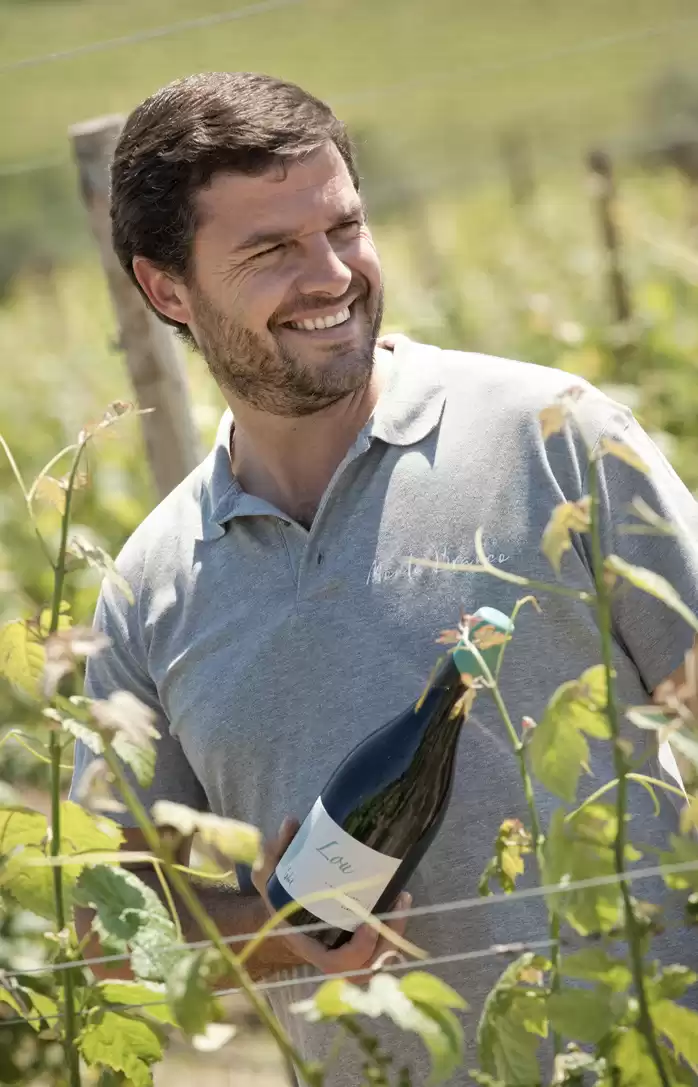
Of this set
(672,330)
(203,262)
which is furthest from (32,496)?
(672,330)

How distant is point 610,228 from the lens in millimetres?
4340

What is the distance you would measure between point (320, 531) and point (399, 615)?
0.14 meters

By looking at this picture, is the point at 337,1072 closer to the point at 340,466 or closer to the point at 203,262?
the point at 340,466

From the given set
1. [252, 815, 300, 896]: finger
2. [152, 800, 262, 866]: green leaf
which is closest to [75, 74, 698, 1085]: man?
[252, 815, 300, 896]: finger

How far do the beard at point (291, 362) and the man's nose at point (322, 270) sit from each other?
0.8 inches

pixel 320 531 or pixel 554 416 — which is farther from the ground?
pixel 554 416

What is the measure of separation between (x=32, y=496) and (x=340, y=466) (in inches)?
24.7

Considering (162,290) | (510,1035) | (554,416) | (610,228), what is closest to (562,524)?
(554,416)

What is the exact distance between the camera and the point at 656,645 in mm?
1332

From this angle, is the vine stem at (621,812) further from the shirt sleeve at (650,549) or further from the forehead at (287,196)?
the forehead at (287,196)

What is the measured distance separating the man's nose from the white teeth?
21 millimetres

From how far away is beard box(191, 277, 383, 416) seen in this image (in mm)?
1487

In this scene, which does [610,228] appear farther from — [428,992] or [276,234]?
[428,992]

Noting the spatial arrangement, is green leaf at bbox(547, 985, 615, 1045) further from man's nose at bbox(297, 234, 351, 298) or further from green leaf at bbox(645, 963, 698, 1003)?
man's nose at bbox(297, 234, 351, 298)
